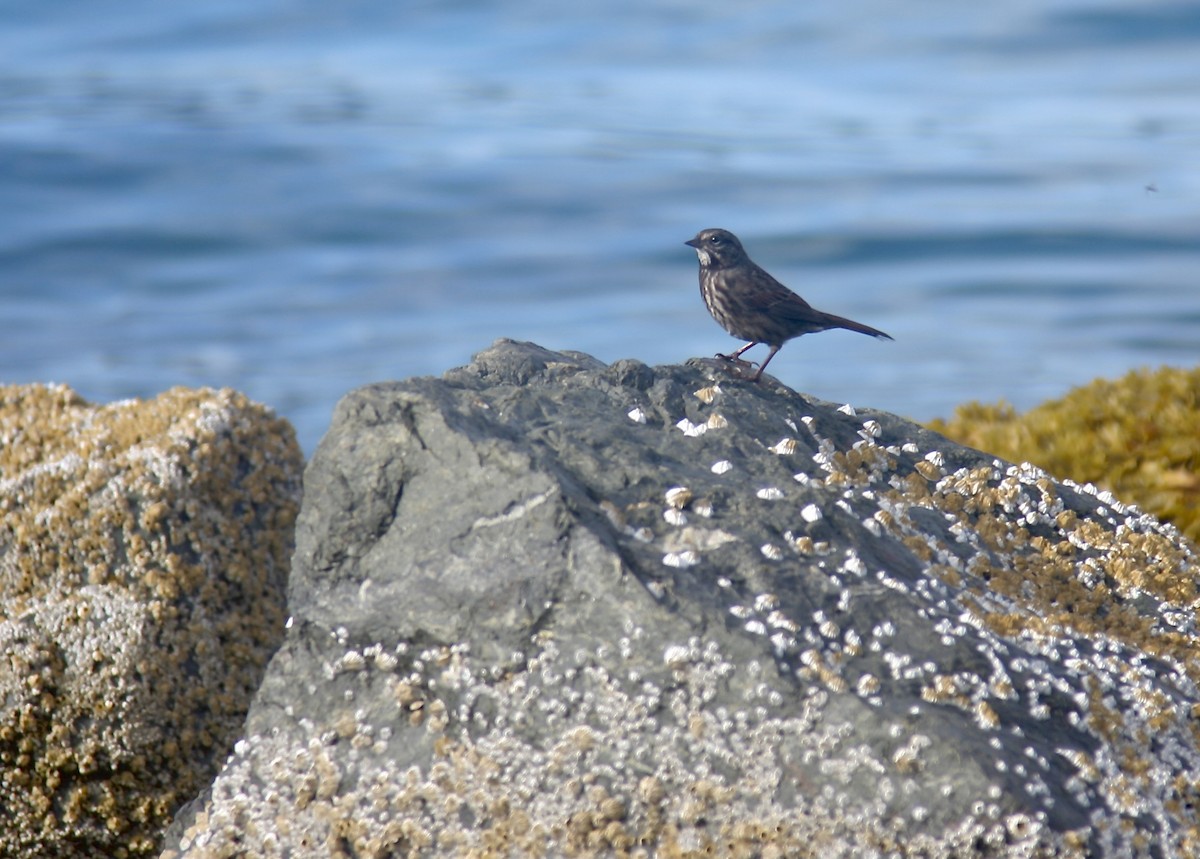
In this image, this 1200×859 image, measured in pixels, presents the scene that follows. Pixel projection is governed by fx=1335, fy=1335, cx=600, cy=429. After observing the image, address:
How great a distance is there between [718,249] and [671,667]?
3102mm

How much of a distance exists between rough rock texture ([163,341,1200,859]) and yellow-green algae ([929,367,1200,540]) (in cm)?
237

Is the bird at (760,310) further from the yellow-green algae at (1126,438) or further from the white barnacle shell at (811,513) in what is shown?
the white barnacle shell at (811,513)

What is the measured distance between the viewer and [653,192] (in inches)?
871

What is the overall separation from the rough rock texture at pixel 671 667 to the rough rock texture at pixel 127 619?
3.33ft

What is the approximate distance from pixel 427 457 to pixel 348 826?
3.22ft

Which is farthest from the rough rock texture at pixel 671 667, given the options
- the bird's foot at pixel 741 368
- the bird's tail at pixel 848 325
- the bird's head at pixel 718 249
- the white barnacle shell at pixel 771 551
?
the bird's head at pixel 718 249

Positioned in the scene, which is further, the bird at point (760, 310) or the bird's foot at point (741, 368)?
the bird at point (760, 310)

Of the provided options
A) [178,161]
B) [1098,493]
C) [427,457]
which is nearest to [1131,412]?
[1098,493]

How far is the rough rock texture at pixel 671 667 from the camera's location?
307cm

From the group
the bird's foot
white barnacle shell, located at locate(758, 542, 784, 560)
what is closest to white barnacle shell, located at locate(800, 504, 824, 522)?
white barnacle shell, located at locate(758, 542, 784, 560)

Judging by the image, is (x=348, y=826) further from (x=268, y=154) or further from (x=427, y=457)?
(x=268, y=154)

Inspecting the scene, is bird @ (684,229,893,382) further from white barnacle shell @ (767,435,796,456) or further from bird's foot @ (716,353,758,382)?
white barnacle shell @ (767,435,796,456)

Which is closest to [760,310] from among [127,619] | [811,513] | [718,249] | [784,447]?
[718,249]

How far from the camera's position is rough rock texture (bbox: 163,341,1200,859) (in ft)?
10.1
